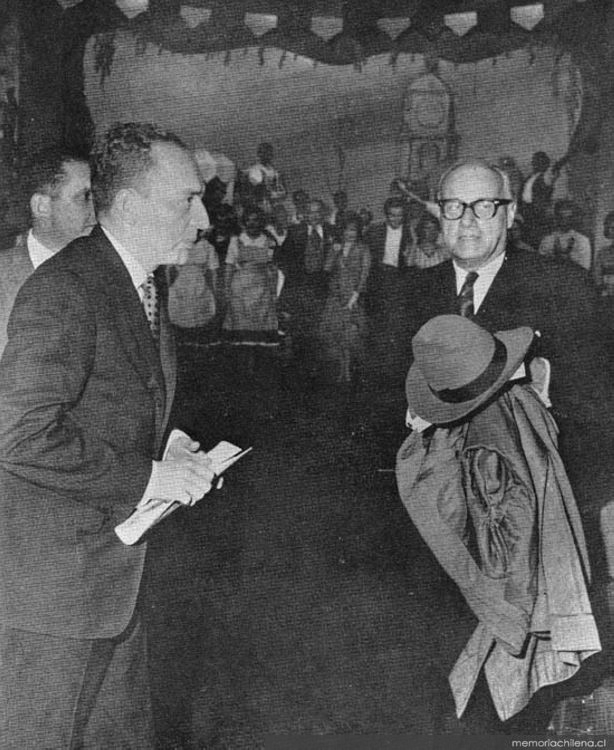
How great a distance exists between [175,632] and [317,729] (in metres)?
0.77

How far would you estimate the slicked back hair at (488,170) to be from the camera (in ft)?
13.3

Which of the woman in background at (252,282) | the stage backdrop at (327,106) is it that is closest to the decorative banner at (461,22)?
the stage backdrop at (327,106)

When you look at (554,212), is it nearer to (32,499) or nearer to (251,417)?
(251,417)

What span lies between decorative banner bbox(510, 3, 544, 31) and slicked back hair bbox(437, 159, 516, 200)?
0.66 metres

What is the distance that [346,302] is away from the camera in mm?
4082

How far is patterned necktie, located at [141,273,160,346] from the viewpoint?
3.98m

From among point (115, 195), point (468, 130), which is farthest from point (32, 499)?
point (468, 130)

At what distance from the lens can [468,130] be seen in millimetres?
4062

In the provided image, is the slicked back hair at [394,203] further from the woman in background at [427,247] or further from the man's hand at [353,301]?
the man's hand at [353,301]

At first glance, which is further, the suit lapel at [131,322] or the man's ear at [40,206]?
the man's ear at [40,206]

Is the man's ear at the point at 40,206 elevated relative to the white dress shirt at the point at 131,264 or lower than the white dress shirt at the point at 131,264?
elevated

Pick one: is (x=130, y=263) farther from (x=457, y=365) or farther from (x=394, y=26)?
(x=394, y=26)

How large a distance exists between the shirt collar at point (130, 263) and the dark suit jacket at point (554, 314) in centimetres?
122

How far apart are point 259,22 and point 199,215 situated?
37.1 inches
